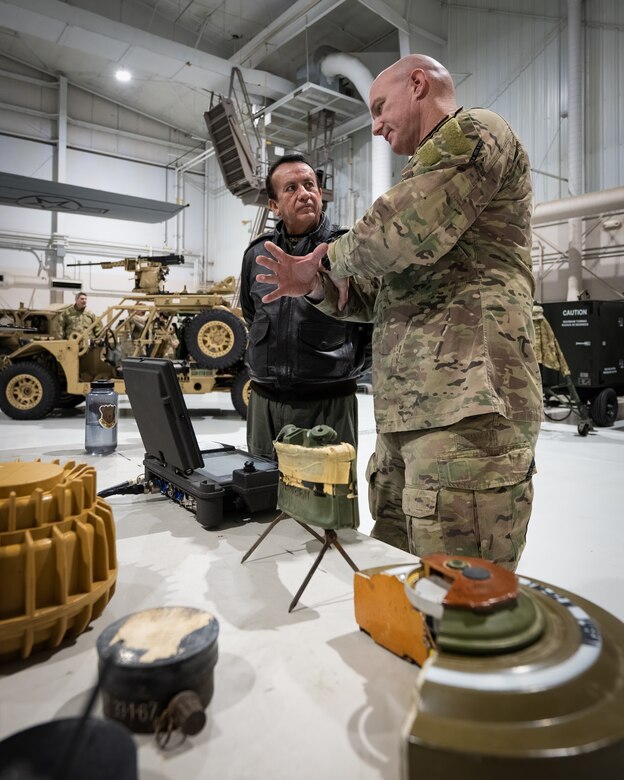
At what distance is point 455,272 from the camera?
1112mm

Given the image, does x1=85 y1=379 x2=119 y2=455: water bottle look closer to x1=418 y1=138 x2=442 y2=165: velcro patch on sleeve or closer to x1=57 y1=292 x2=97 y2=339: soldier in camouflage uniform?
x1=418 y1=138 x2=442 y2=165: velcro patch on sleeve

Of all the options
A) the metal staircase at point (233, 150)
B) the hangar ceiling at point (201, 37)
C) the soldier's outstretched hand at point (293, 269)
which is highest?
the hangar ceiling at point (201, 37)

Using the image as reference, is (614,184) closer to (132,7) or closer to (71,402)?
(71,402)

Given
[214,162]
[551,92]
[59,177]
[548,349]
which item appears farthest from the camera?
[214,162]

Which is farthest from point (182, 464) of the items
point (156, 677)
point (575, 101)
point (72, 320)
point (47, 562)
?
point (575, 101)

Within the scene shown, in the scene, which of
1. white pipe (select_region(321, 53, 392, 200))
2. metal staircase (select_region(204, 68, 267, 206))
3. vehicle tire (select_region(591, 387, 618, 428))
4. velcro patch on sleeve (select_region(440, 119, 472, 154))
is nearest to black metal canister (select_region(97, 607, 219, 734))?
velcro patch on sleeve (select_region(440, 119, 472, 154))

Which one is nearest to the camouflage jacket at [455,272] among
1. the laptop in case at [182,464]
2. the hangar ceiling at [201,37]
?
the laptop in case at [182,464]

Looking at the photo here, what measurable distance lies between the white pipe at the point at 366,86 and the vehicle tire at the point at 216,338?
346 cm

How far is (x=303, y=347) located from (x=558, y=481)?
2376 mm

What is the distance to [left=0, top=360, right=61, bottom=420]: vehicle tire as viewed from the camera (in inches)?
227

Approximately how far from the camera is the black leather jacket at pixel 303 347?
1.82 metres

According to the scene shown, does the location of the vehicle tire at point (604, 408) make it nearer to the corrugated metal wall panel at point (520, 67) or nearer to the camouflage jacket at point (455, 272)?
the corrugated metal wall panel at point (520, 67)

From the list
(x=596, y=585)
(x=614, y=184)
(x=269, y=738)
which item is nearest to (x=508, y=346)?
(x=269, y=738)

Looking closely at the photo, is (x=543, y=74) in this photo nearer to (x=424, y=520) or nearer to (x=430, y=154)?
(x=430, y=154)
